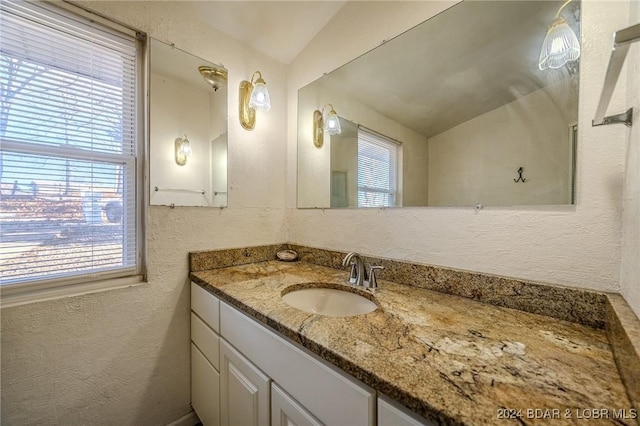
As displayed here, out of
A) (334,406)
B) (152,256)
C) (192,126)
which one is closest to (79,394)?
(152,256)

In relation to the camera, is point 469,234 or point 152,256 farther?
point 152,256

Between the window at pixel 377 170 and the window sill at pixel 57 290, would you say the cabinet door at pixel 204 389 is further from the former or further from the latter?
the window at pixel 377 170

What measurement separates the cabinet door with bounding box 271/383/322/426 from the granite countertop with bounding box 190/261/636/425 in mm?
195

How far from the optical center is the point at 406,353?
0.57m

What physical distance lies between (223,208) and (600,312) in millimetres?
1559

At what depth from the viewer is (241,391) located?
0.92 meters

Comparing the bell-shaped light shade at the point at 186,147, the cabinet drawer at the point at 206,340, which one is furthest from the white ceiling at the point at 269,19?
the cabinet drawer at the point at 206,340

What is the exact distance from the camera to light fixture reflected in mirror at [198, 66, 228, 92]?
136 centimetres

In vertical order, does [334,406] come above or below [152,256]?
below

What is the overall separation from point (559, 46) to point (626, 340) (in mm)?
823

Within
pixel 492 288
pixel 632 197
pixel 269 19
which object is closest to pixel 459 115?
pixel 632 197

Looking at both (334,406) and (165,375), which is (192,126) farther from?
(334,406)

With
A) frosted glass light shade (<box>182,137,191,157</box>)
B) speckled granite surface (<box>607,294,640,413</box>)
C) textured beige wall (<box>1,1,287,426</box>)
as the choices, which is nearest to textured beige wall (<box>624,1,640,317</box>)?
speckled granite surface (<box>607,294,640,413</box>)

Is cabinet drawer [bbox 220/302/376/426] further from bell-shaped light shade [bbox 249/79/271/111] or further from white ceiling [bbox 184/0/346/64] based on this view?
white ceiling [bbox 184/0/346/64]
